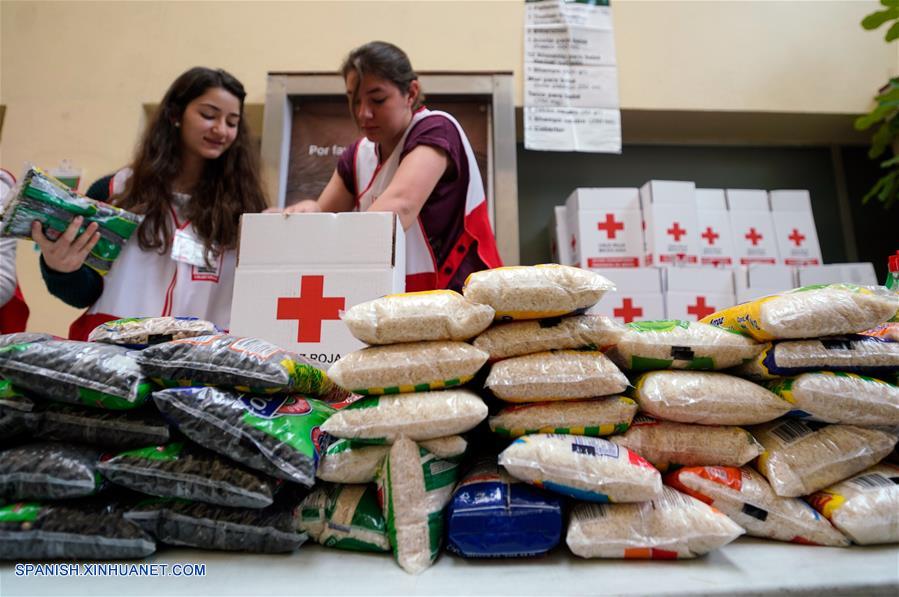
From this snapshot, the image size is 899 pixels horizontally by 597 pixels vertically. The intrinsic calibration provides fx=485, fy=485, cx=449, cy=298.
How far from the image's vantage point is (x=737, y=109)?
2.18 metres

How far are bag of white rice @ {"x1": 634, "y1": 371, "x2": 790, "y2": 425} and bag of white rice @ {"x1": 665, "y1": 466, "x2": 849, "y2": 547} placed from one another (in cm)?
7

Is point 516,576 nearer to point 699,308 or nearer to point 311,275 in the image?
point 311,275

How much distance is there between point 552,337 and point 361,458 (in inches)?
12.4

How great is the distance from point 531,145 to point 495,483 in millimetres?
1784

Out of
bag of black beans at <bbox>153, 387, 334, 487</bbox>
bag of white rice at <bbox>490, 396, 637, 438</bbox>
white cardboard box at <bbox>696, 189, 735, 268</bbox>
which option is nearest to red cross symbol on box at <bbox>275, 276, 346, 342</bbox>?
bag of black beans at <bbox>153, 387, 334, 487</bbox>

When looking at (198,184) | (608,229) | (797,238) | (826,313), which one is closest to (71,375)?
(198,184)

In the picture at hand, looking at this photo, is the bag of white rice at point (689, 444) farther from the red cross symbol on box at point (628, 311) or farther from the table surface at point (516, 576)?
the red cross symbol on box at point (628, 311)

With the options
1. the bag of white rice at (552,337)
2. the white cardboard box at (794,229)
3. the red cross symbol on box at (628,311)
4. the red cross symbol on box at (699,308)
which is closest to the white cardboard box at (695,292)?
the red cross symbol on box at (699,308)

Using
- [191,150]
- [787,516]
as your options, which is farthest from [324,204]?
[787,516]

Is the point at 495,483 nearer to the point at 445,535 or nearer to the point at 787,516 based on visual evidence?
the point at 445,535

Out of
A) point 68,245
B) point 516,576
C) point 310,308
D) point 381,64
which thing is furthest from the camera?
point 381,64

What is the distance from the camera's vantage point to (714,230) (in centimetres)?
195

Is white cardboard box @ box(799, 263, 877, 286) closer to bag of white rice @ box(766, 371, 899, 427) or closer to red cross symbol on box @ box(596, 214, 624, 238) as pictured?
red cross symbol on box @ box(596, 214, 624, 238)

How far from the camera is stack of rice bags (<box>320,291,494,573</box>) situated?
0.60 meters
